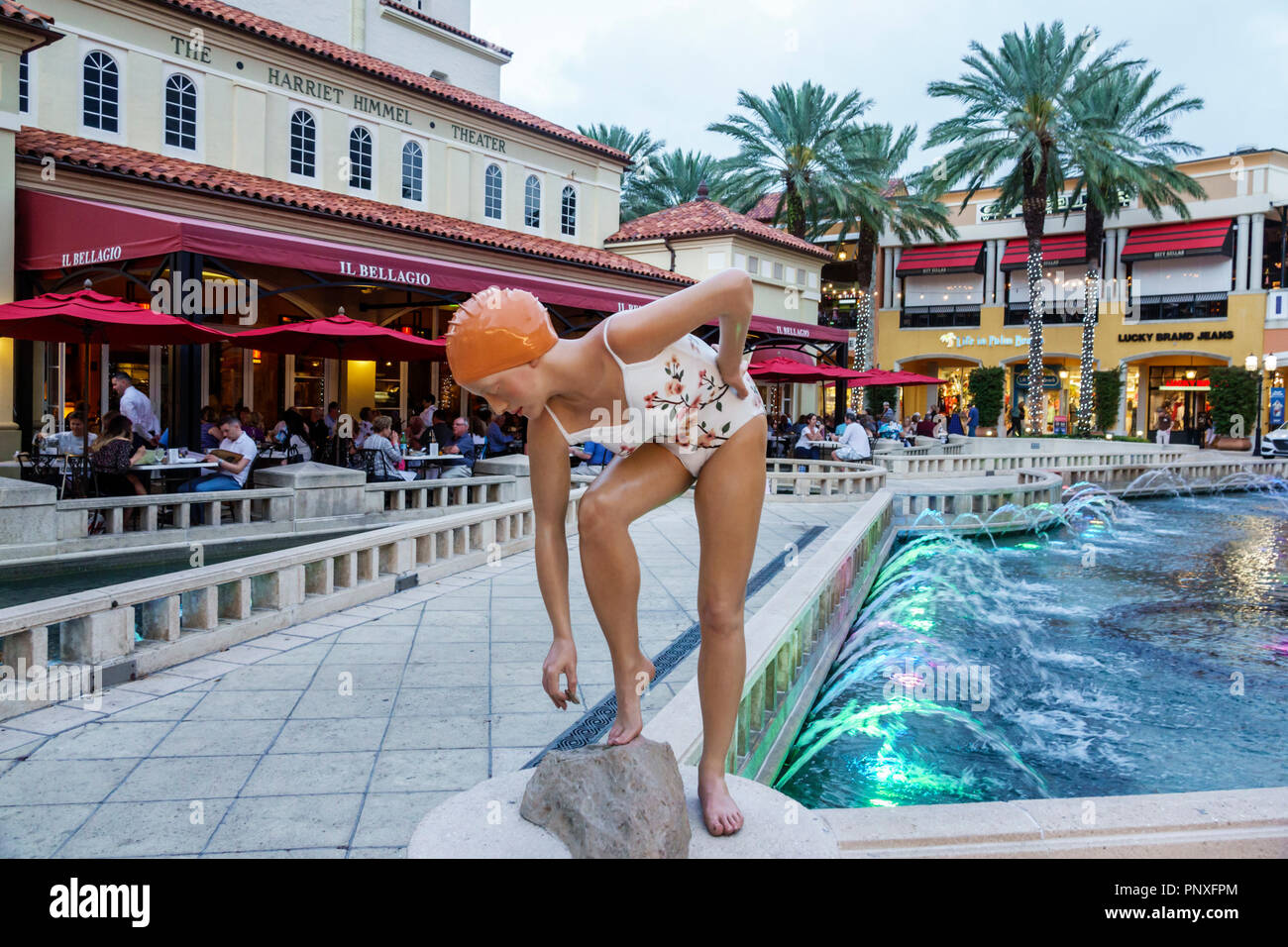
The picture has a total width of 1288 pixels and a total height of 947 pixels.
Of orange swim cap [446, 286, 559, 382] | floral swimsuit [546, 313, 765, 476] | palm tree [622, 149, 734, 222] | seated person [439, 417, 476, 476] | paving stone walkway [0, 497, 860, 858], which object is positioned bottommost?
paving stone walkway [0, 497, 860, 858]

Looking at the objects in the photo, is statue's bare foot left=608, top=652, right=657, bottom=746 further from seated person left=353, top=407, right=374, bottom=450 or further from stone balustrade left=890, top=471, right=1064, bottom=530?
seated person left=353, top=407, right=374, bottom=450

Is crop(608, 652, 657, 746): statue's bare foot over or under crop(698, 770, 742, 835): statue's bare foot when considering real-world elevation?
over

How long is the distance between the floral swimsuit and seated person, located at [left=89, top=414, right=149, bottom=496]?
8.93 m

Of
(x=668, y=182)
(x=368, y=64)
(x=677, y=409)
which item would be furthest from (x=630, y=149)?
(x=677, y=409)

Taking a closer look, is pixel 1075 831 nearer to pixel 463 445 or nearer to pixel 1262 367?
pixel 463 445

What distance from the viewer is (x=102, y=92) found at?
628 inches

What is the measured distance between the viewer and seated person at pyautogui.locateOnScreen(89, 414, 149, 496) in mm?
9633

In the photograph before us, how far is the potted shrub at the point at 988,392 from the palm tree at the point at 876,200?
7.57m

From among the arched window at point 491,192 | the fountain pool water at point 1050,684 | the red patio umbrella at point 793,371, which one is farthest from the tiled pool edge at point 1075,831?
the arched window at point 491,192

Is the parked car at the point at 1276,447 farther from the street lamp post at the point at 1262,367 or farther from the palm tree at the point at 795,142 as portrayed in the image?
the palm tree at the point at 795,142

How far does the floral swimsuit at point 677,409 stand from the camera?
94.3 inches

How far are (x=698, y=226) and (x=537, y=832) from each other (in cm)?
2902

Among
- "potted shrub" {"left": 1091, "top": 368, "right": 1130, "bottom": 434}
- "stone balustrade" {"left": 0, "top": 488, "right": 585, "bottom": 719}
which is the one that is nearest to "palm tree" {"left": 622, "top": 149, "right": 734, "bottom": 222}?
"potted shrub" {"left": 1091, "top": 368, "right": 1130, "bottom": 434}

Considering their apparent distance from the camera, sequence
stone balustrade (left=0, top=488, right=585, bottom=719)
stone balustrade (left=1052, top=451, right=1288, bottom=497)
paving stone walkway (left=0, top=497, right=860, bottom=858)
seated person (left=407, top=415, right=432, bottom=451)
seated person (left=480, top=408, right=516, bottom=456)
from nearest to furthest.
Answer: paving stone walkway (left=0, top=497, right=860, bottom=858)
stone balustrade (left=0, top=488, right=585, bottom=719)
seated person (left=407, top=415, right=432, bottom=451)
seated person (left=480, top=408, right=516, bottom=456)
stone balustrade (left=1052, top=451, right=1288, bottom=497)
